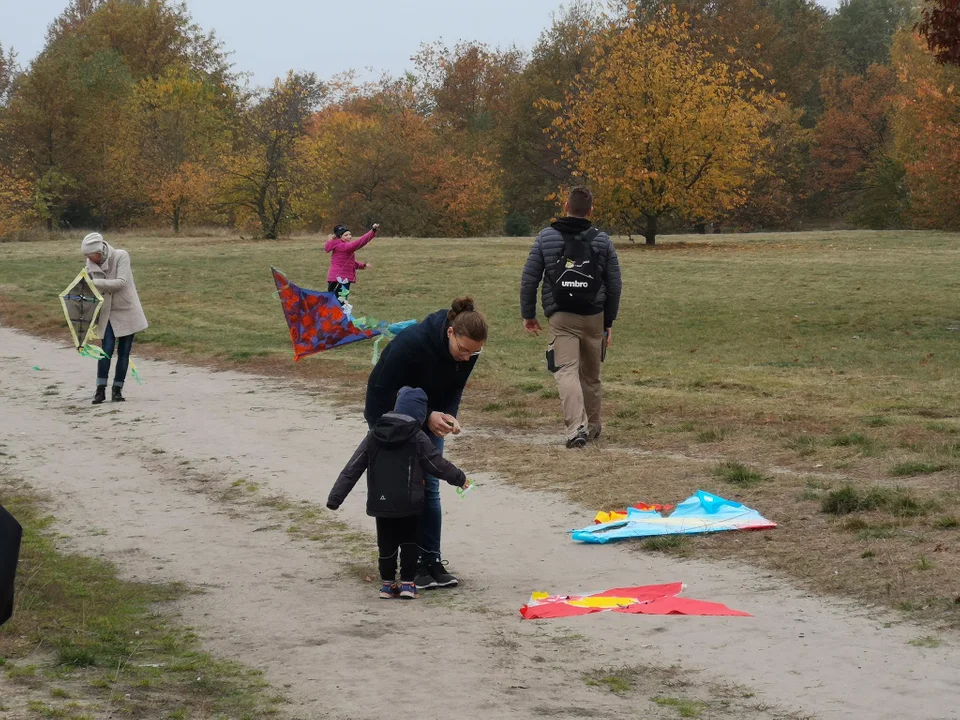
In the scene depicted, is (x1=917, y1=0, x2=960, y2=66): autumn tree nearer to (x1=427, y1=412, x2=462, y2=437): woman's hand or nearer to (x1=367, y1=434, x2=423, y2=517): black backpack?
(x1=427, y1=412, x2=462, y2=437): woman's hand

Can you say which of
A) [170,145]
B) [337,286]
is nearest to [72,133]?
[170,145]

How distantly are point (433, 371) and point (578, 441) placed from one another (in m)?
4.44

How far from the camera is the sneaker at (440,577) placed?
729 centimetres

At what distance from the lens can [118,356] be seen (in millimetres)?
14906

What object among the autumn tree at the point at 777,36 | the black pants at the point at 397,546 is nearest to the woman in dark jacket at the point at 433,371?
Answer: the black pants at the point at 397,546

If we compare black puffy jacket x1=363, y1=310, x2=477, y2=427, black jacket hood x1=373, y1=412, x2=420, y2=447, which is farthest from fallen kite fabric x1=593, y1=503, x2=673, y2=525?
black jacket hood x1=373, y1=412, x2=420, y2=447

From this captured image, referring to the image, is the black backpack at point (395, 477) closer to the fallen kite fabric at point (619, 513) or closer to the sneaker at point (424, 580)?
the sneaker at point (424, 580)

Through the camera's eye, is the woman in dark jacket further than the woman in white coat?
No

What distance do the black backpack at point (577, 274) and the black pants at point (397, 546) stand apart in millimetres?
4303

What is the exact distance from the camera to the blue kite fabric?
816 cm

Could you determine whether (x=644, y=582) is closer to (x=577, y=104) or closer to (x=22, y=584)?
(x=22, y=584)

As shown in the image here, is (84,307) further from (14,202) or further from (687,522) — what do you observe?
(14,202)

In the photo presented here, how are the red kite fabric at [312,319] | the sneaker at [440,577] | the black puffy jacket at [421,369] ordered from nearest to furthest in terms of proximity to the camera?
the black puffy jacket at [421,369], the sneaker at [440,577], the red kite fabric at [312,319]

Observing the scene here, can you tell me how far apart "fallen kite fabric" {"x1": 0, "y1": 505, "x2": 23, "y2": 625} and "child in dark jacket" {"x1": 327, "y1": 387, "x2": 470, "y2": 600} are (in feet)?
10.6
